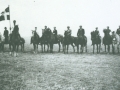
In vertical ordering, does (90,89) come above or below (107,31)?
below

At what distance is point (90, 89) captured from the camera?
845cm

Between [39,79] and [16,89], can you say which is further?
[39,79]

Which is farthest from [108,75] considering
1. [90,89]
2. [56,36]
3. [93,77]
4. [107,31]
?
[56,36]

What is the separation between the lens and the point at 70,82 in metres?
9.55

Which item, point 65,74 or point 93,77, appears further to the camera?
point 65,74

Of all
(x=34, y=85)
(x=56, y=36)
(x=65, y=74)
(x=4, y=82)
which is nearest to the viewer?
(x=34, y=85)

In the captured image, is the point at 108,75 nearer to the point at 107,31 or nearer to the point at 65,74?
the point at 65,74

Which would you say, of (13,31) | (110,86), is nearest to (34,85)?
(110,86)

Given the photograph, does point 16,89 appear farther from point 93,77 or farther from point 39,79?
point 93,77

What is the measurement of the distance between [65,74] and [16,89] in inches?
133

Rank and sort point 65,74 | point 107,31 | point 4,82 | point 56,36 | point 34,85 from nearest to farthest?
point 34,85 < point 4,82 < point 65,74 < point 107,31 < point 56,36

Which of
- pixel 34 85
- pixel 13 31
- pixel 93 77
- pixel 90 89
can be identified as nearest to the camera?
pixel 90 89

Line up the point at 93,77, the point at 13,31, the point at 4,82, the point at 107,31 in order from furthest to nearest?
the point at 107,31
the point at 13,31
the point at 93,77
the point at 4,82

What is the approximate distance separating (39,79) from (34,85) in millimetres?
1115
